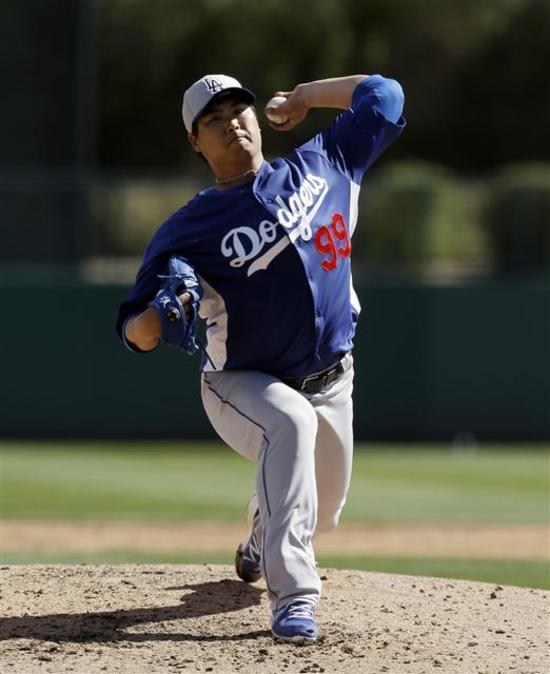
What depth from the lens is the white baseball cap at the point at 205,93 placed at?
16.1ft

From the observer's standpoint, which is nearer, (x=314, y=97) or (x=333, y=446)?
(x=333, y=446)

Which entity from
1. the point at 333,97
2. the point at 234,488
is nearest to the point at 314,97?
the point at 333,97

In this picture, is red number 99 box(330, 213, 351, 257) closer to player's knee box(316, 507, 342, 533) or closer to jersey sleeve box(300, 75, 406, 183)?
jersey sleeve box(300, 75, 406, 183)

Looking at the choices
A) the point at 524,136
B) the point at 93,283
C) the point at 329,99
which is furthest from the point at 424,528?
the point at 524,136

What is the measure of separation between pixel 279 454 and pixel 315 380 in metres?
0.43

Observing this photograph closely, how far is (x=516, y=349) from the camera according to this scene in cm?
1734

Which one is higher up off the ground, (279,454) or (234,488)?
(279,454)

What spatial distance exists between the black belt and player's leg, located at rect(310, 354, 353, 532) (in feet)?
0.08

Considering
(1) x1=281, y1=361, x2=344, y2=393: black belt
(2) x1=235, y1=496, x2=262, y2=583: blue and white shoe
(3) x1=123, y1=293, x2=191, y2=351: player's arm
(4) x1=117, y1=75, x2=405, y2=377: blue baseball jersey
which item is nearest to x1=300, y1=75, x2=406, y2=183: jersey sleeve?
(4) x1=117, y1=75, x2=405, y2=377: blue baseball jersey

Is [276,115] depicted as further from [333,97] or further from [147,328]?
[147,328]

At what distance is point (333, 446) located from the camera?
17.2 ft

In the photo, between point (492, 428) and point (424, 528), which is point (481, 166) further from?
point (424, 528)

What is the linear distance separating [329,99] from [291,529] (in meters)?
1.69

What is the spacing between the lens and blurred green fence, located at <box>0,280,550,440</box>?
53.7 feet
